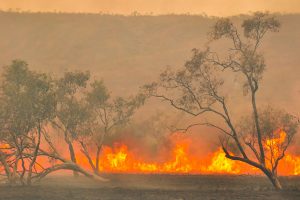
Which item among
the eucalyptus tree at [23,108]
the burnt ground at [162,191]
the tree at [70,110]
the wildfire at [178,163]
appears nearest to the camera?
the burnt ground at [162,191]

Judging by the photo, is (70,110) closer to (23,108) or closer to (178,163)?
(23,108)

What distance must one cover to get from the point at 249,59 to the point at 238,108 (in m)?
71.8

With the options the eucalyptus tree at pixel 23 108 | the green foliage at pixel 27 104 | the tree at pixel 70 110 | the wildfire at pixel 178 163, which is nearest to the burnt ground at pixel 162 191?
the eucalyptus tree at pixel 23 108

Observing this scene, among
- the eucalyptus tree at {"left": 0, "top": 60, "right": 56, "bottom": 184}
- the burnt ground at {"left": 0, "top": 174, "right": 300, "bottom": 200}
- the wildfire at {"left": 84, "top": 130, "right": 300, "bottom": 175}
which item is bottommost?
the burnt ground at {"left": 0, "top": 174, "right": 300, "bottom": 200}

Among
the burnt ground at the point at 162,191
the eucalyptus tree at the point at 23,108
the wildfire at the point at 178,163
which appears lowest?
the burnt ground at the point at 162,191

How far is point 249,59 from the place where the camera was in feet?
199

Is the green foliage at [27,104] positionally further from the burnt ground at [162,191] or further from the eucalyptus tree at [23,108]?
the burnt ground at [162,191]

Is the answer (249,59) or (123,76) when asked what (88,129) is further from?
(123,76)

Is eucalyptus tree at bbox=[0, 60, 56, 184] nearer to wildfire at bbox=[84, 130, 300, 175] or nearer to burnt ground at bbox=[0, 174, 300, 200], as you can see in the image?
burnt ground at bbox=[0, 174, 300, 200]

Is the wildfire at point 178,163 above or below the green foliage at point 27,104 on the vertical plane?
below

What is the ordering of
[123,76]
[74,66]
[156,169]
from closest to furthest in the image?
[156,169] → [123,76] → [74,66]

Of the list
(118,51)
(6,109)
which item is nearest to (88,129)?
(6,109)

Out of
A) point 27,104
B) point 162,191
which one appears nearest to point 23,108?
point 27,104

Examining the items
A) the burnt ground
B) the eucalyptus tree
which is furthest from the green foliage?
the burnt ground
